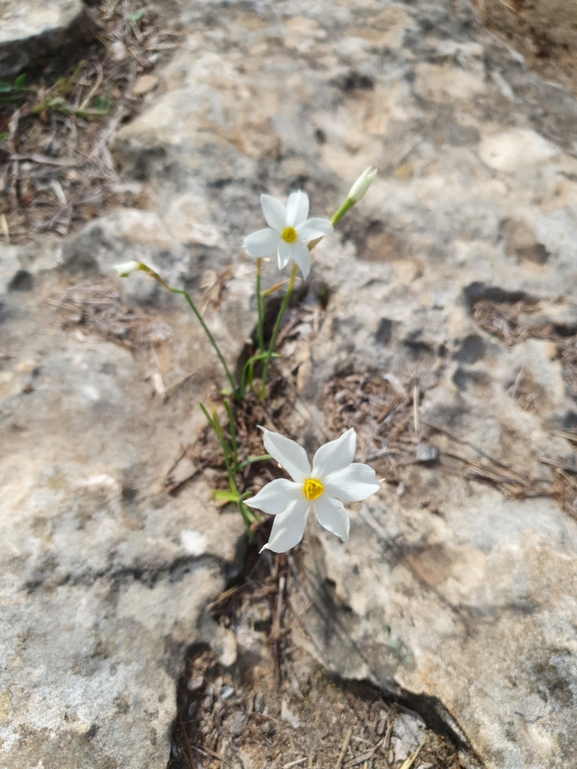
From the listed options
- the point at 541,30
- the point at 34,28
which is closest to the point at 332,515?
the point at 34,28

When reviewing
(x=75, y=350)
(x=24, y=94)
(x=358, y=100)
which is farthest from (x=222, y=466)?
(x=24, y=94)

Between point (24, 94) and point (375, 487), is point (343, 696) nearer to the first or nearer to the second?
A: point (375, 487)

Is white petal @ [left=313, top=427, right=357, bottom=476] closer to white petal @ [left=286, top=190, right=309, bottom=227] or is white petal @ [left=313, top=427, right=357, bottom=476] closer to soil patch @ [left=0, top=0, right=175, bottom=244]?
white petal @ [left=286, top=190, right=309, bottom=227]

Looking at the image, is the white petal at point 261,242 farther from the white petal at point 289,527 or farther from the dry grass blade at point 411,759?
the dry grass blade at point 411,759

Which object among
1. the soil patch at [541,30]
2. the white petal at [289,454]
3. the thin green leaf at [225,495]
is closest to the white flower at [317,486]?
the white petal at [289,454]

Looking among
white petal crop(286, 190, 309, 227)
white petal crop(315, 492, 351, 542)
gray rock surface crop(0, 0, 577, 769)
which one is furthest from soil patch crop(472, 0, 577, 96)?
white petal crop(315, 492, 351, 542)

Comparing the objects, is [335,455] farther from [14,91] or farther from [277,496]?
[14,91]
